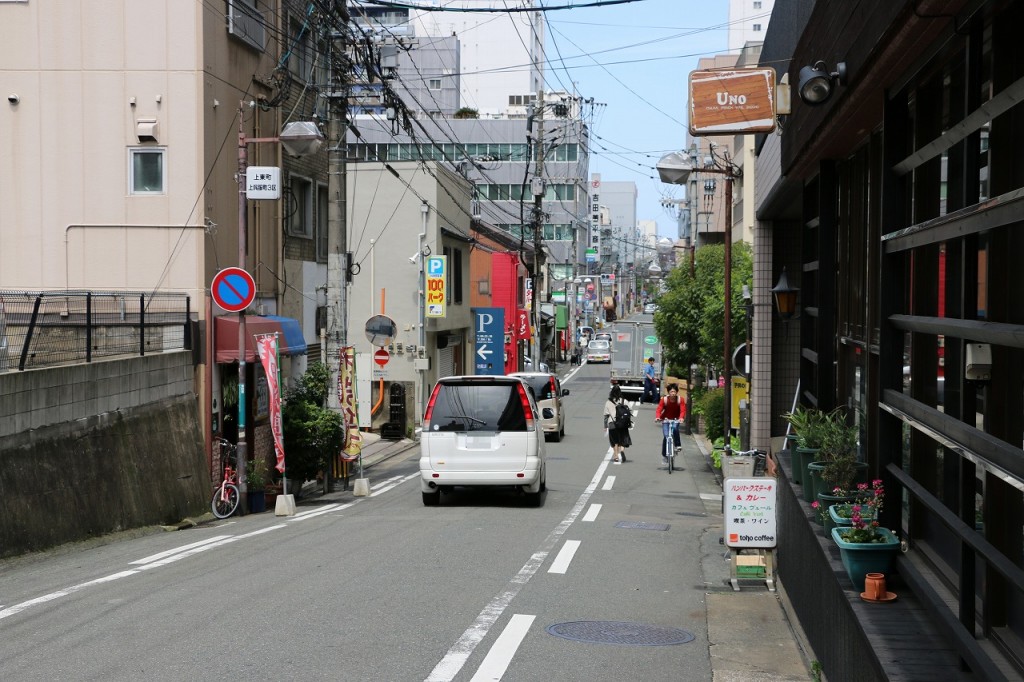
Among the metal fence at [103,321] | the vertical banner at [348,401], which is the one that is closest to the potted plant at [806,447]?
the metal fence at [103,321]

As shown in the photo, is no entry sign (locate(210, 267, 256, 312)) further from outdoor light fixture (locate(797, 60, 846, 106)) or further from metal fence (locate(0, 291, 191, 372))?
outdoor light fixture (locate(797, 60, 846, 106))

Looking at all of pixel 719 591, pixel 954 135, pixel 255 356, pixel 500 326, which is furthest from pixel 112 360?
pixel 500 326

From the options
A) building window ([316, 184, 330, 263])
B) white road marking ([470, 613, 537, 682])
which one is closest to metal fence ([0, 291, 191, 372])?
building window ([316, 184, 330, 263])

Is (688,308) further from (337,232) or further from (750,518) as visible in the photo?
(750,518)

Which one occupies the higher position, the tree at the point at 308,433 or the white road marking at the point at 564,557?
the tree at the point at 308,433

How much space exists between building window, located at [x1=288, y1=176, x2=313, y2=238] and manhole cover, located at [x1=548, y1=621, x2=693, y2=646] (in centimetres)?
1636

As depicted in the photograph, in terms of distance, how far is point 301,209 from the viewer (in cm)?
2441

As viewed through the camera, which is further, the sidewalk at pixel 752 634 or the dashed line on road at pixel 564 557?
the dashed line on road at pixel 564 557

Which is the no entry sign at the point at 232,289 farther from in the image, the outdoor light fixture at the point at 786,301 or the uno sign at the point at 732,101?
the uno sign at the point at 732,101

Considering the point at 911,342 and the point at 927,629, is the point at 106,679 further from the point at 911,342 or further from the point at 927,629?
the point at 911,342

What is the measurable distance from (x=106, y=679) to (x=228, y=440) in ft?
44.5

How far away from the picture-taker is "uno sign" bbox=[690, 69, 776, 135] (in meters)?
10.1

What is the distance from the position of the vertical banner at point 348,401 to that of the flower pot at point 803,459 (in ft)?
→ 41.6

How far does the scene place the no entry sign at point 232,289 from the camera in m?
17.1
